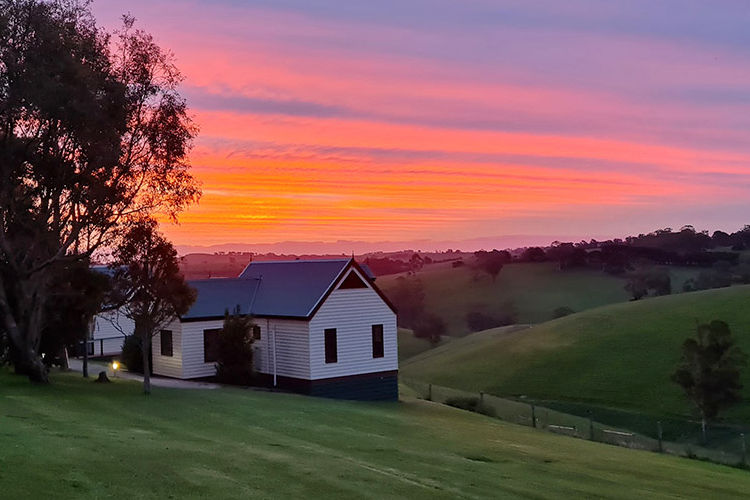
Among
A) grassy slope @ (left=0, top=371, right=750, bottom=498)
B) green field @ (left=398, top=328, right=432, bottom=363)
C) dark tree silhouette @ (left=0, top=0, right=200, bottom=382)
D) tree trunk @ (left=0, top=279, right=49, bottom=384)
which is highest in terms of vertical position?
dark tree silhouette @ (left=0, top=0, right=200, bottom=382)

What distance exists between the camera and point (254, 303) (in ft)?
149

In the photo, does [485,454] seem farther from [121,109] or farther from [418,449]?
[121,109]

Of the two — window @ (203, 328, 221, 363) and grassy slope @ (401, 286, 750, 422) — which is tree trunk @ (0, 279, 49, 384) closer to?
window @ (203, 328, 221, 363)

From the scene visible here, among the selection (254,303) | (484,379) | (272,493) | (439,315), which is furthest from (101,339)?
(439,315)

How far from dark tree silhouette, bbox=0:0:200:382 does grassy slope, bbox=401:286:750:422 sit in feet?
141

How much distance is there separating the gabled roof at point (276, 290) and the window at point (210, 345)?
0.96 meters

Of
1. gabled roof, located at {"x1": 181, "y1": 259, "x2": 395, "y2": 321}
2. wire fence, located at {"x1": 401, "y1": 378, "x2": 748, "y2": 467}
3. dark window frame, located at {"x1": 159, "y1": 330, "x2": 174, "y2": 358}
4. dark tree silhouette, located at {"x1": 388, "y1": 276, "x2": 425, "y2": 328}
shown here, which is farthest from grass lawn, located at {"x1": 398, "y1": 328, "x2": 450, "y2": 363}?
dark window frame, located at {"x1": 159, "y1": 330, "x2": 174, "y2": 358}

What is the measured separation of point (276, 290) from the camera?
45.5 metres

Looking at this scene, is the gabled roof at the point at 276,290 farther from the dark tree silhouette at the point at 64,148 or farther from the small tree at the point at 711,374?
the small tree at the point at 711,374

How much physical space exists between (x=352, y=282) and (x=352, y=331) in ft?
8.92

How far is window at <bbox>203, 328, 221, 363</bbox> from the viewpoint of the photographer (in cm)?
4428

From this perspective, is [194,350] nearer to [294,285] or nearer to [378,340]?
[294,285]

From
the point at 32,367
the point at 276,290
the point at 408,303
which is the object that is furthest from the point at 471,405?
the point at 408,303

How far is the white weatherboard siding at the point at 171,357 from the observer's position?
144 feet
